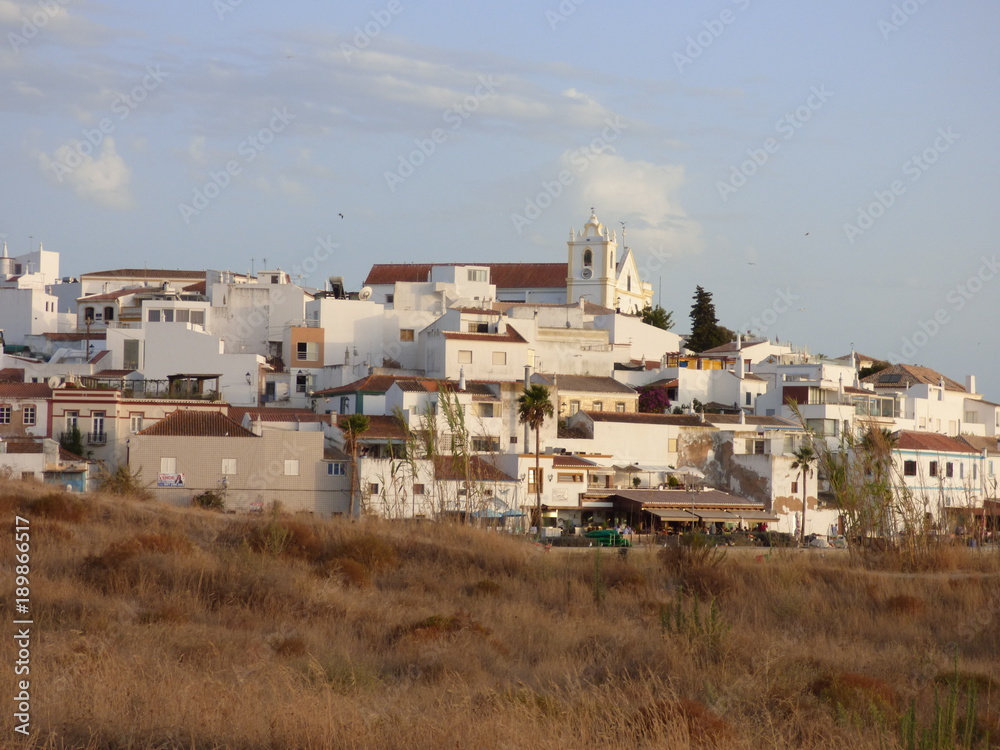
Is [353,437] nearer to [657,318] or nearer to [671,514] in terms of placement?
[671,514]

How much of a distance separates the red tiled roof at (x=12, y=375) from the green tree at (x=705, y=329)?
1580 inches

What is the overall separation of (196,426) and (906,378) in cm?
3961

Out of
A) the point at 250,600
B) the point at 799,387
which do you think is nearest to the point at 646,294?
the point at 799,387

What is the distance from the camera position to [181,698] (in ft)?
32.9

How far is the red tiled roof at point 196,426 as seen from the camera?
38.0 metres

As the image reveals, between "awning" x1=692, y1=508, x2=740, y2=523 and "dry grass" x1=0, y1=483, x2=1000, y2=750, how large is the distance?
1740 cm

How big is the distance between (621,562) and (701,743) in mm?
11752

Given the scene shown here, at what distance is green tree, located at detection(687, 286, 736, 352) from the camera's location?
245 feet

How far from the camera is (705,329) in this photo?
247 ft

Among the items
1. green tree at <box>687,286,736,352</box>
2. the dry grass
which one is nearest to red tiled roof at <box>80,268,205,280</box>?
green tree at <box>687,286,736,352</box>

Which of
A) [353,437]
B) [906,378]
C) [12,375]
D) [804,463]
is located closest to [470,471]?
[353,437]

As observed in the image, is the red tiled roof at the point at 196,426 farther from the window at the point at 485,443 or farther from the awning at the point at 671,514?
the awning at the point at 671,514

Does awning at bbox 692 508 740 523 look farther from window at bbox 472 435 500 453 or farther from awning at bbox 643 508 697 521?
window at bbox 472 435 500 453

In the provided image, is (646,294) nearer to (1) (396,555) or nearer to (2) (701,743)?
(1) (396,555)
